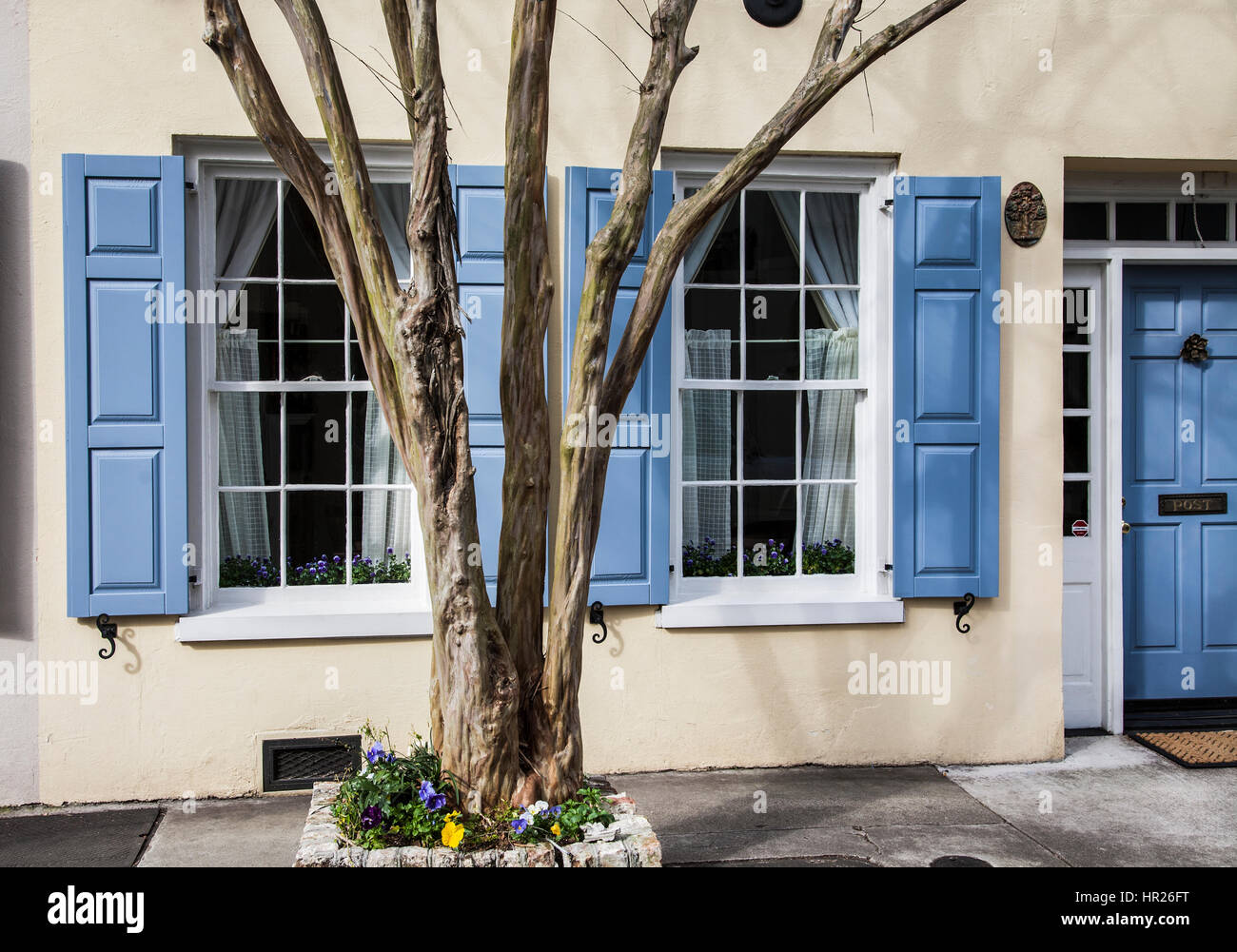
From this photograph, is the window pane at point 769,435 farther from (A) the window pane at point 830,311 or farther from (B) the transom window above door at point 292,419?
(B) the transom window above door at point 292,419

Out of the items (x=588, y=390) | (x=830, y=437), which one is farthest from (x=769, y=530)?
(x=588, y=390)

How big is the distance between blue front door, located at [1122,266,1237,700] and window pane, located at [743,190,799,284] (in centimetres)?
186

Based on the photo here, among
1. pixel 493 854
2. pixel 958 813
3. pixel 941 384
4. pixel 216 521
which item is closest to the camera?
pixel 493 854

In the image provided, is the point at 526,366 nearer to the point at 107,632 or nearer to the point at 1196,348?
the point at 107,632

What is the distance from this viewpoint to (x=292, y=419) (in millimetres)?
4797

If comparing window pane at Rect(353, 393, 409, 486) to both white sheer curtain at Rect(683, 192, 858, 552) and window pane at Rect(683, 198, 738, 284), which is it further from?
window pane at Rect(683, 198, 738, 284)

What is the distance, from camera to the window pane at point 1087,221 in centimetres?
541

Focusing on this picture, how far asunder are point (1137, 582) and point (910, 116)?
2695 mm

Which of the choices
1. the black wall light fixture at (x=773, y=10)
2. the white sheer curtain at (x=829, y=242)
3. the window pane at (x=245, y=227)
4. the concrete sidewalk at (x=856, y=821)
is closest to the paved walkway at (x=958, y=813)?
the concrete sidewalk at (x=856, y=821)

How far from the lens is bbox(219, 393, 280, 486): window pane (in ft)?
15.6

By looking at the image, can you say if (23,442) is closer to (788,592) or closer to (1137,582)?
(788,592)

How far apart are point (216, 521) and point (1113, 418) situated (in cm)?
448

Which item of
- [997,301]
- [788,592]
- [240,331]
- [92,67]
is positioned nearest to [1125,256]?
[997,301]

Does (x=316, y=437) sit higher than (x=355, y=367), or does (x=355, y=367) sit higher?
(x=355, y=367)
